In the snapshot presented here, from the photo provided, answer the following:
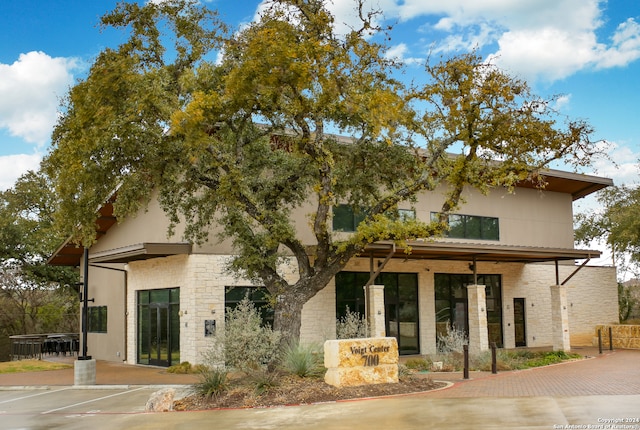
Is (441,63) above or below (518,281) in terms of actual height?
above

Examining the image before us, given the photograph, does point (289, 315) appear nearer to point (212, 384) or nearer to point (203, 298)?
point (212, 384)

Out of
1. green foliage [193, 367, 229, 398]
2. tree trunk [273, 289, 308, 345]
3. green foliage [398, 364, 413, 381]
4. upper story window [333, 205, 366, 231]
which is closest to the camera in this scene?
green foliage [193, 367, 229, 398]

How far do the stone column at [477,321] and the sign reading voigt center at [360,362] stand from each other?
9.83m

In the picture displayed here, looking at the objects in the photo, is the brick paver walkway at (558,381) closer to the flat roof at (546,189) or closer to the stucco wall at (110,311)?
the flat roof at (546,189)

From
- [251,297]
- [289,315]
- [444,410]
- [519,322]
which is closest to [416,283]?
[519,322]

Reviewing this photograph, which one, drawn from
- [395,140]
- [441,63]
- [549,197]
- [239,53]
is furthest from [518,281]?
[239,53]

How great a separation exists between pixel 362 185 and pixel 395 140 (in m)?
1.55

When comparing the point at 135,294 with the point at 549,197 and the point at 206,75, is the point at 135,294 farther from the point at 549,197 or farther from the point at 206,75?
the point at 549,197

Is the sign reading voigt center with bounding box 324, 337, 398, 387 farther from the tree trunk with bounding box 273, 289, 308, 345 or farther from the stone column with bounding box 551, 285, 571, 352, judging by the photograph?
the stone column with bounding box 551, 285, 571, 352

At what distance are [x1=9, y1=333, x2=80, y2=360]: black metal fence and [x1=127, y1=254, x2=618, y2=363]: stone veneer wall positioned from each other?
352 inches

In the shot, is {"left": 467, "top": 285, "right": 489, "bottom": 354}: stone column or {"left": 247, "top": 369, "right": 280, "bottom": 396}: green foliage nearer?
{"left": 247, "top": 369, "right": 280, "bottom": 396}: green foliage

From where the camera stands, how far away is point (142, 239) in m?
27.4

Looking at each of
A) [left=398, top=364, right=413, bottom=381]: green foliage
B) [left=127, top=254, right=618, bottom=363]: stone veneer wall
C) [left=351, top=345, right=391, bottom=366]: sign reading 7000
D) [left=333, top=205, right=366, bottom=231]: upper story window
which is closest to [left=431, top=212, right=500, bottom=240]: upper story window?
[left=127, top=254, right=618, bottom=363]: stone veneer wall

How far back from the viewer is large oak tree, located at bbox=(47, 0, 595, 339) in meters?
15.4
